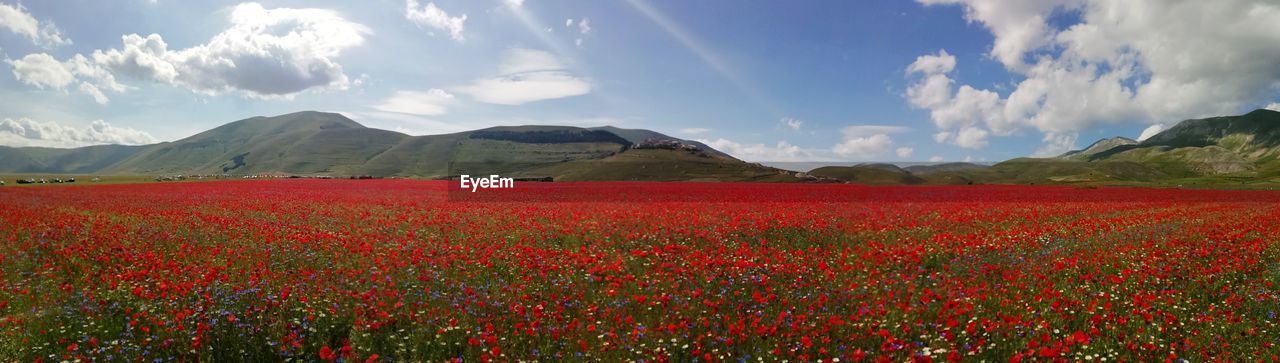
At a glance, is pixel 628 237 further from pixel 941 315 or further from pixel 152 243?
pixel 152 243

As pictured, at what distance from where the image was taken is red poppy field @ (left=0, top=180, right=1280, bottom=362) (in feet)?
22.1

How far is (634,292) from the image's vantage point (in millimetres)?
9414

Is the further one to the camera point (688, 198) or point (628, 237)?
point (688, 198)

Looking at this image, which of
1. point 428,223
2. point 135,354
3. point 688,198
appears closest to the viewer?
point 135,354

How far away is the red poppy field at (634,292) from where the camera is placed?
6.74m

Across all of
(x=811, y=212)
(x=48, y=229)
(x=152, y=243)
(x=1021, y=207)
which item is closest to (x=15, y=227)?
(x=48, y=229)

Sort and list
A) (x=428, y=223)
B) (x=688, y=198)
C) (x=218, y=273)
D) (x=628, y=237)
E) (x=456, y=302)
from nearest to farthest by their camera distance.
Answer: (x=456, y=302)
(x=218, y=273)
(x=628, y=237)
(x=428, y=223)
(x=688, y=198)

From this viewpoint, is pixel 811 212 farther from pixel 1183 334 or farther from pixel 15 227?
pixel 15 227

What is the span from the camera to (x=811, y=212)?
20.8 metres

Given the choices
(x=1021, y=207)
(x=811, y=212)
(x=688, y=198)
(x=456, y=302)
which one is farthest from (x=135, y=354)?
(x=1021, y=207)

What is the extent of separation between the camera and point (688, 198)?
95.3 ft

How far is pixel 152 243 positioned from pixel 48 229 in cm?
503

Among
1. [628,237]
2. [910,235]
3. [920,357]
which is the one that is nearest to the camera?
[920,357]

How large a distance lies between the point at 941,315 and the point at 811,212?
43.7 ft
